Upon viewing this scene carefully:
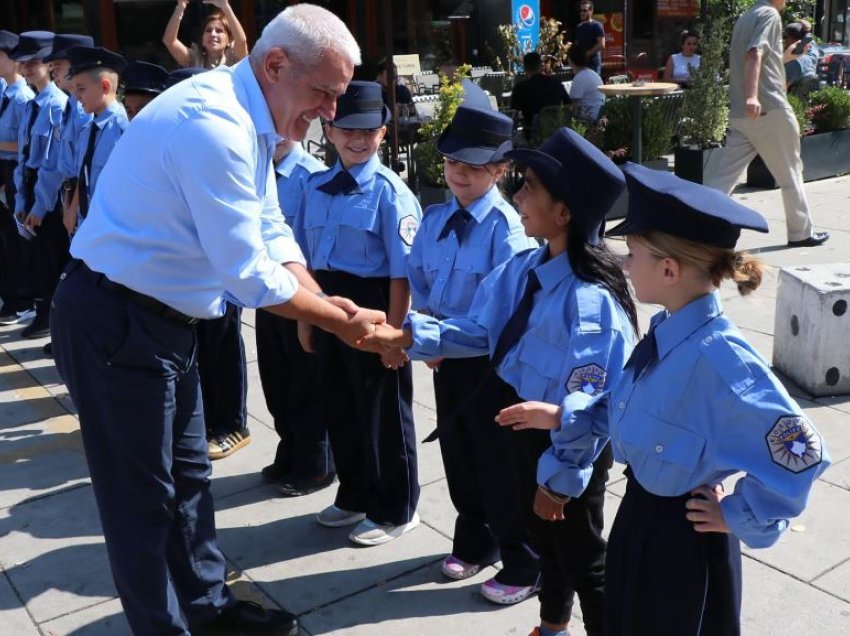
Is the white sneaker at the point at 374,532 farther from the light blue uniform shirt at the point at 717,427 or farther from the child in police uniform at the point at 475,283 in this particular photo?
the light blue uniform shirt at the point at 717,427

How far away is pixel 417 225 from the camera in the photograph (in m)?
3.89

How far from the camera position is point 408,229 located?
3842 mm

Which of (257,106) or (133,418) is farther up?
(257,106)

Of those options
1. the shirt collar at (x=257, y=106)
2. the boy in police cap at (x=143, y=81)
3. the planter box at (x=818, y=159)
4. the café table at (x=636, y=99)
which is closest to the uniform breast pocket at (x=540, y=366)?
the shirt collar at (x=257, y=106)

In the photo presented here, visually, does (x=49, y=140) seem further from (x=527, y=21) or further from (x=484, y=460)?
(x=527, y=21)

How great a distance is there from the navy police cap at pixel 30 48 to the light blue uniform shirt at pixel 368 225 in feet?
13.8

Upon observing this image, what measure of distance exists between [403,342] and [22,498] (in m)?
2.47

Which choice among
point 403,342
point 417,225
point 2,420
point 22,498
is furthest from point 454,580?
point 2,420

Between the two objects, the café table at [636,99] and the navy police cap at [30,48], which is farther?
the café table at [636,99]

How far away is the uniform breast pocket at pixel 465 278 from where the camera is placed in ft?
11.1

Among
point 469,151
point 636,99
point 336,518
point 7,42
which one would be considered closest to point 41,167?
point 7,42

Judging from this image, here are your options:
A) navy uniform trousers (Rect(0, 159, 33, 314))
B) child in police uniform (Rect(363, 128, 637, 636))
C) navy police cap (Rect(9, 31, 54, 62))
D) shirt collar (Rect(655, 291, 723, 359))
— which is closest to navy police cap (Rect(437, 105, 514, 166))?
child in police uniform (Rect(363, 128, 637, 636))

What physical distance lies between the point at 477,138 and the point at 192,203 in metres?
1.16

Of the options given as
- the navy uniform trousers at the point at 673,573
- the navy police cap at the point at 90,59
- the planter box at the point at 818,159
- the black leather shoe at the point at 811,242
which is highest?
the navy police cap at the point at 90,59
